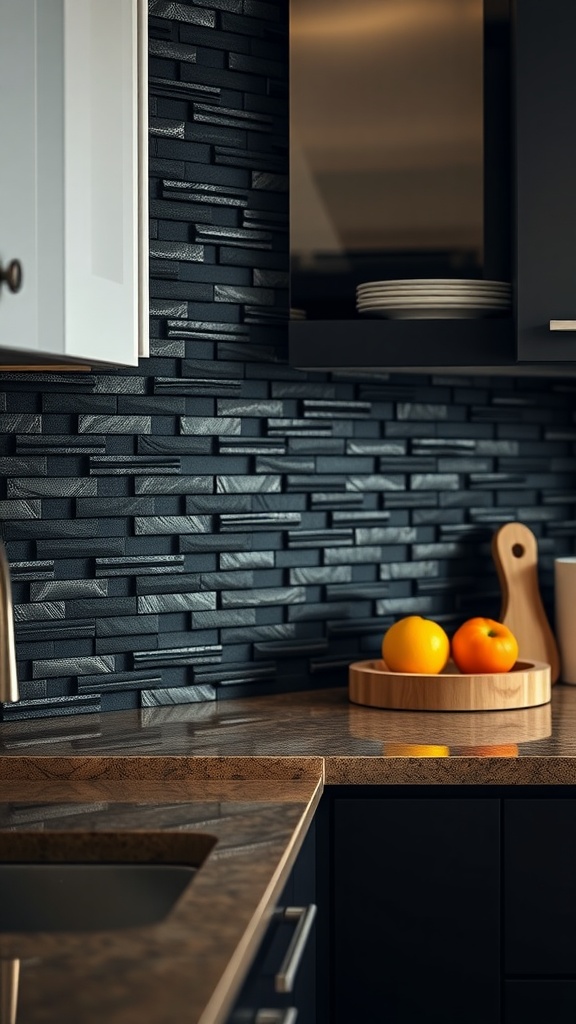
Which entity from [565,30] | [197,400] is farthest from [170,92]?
[565,30]

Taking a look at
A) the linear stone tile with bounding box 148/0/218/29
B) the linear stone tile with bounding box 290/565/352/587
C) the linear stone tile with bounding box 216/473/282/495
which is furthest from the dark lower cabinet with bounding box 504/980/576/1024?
the linear stone tile with bounding box 148/0/218/29

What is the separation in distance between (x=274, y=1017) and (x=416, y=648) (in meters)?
1.01

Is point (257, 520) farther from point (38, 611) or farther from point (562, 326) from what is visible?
point (562, 326)

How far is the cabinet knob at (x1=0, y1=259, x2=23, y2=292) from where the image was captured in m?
1.50

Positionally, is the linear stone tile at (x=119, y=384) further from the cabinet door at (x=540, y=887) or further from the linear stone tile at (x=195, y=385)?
the cabinet door at (x=540, y=887)

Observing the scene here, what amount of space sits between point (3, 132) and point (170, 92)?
0.79m

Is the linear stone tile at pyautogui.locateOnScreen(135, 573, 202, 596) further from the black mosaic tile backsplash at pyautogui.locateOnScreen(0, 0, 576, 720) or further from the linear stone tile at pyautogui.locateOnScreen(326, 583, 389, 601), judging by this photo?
the linear stone tile at pyautogui.locateOnScreen(326, 583, 389, 601)

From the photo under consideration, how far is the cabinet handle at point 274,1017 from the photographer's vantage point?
1230 mm

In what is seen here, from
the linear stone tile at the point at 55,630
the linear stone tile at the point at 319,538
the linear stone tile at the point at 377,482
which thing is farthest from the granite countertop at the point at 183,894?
the linear stone tile at the point at 377,482

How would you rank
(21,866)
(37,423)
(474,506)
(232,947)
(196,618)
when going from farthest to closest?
(474,506)
(196,618)
(37,423)
(21,866)
(232,947)

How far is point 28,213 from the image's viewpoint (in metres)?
1.55

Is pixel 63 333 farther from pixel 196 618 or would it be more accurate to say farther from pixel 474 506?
pixel 474 506

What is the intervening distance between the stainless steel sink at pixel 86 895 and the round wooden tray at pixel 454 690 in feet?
2.46

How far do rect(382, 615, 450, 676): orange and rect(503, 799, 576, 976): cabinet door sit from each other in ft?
1.30
